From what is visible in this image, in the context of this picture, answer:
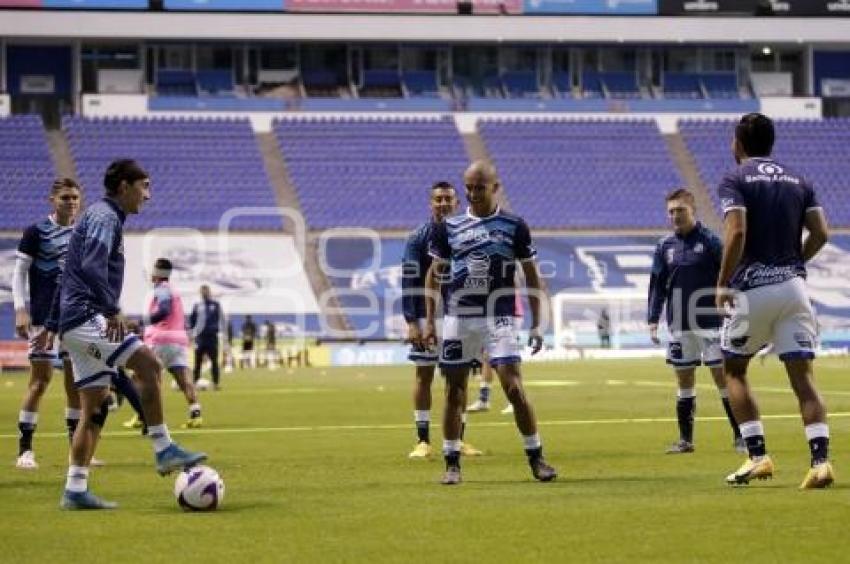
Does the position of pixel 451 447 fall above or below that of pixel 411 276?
below

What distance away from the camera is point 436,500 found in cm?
1323

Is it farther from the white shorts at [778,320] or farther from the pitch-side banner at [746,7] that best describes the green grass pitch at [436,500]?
the pitch-side banner at [746,7]

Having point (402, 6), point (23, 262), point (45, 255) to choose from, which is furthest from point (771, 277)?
point (402, 6)

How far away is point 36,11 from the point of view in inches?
2810

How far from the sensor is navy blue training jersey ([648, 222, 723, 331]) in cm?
1917

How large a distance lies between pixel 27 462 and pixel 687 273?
720 centimetres

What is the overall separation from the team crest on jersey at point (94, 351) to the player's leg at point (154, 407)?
15cm

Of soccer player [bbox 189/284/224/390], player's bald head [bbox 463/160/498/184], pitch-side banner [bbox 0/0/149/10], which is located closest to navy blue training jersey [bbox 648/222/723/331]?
player's bald head [bbox 463/160/498/184]

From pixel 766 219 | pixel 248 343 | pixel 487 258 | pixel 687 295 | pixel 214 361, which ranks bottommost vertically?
pixel 248 343

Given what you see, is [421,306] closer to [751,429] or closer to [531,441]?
[531,441]

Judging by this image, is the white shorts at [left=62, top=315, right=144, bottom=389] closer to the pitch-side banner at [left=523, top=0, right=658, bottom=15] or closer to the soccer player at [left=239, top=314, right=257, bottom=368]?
the soccer player at [left=239, top=314, right=257, bottom=368]

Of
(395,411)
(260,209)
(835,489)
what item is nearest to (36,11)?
(260,209)

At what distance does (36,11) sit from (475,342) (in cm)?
5949

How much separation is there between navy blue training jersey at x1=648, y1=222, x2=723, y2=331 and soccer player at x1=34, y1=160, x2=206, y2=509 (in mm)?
7488
